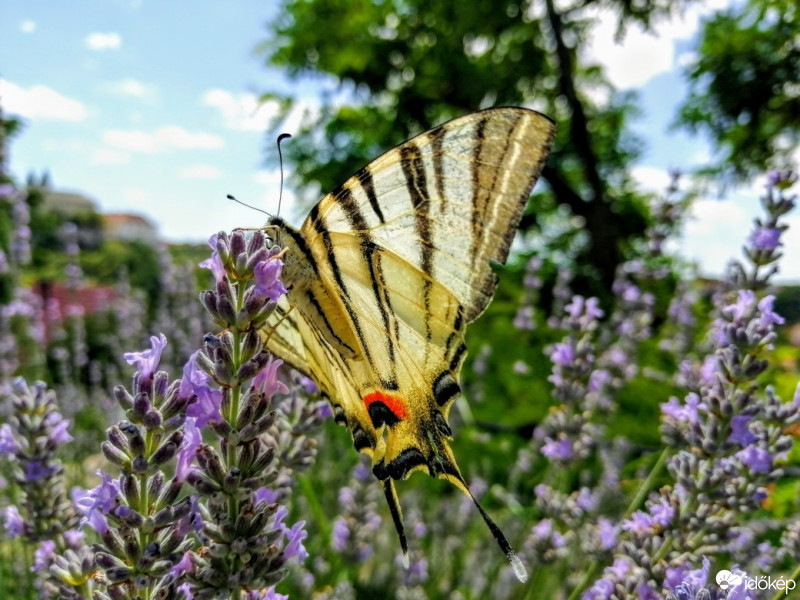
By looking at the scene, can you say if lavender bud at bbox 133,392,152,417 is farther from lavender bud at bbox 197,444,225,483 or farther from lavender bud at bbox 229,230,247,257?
lavender bud at bbox 229,230,247,257

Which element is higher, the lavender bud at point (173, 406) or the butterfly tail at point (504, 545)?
the lavender bud at point (173, 406)

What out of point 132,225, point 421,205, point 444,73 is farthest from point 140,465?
point 132,225

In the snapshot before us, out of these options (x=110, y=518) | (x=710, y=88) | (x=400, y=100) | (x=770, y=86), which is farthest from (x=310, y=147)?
(x=110, y=518)

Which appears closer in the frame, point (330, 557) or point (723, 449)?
point (723, 449)

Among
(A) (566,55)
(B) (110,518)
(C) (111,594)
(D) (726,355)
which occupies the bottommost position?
(C) (111,594)

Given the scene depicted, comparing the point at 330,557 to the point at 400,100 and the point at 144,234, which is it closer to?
the point at 400,100

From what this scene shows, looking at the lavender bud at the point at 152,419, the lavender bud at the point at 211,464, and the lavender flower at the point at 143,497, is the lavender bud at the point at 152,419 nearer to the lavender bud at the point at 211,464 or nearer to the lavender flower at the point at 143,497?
the lavender flower at the point at 143,497

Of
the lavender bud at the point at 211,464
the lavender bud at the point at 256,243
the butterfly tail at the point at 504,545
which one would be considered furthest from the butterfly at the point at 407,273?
the lavender bud at the point at 211,464
